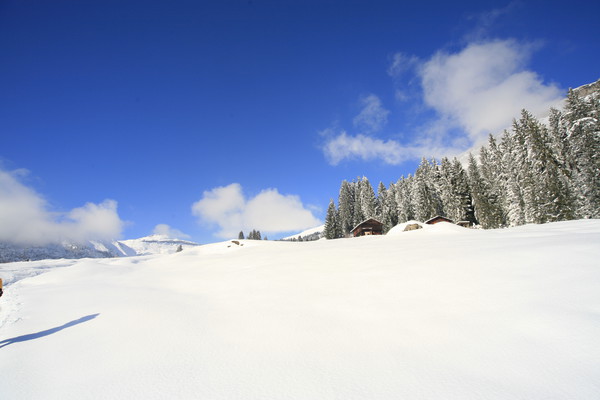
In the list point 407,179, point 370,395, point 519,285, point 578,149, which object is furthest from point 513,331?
point 407,179

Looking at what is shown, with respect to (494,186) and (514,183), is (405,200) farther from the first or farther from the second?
(514,183)

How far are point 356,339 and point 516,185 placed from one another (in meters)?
50.2

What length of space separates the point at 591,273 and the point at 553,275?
0.52 meters

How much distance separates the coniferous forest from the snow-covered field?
31.7 m

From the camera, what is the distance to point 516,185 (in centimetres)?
4094

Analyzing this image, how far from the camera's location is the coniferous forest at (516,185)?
1125 inches

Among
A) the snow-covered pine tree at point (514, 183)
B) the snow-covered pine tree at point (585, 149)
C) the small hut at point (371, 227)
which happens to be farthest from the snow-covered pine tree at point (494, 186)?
the small hut at point (371, 227)

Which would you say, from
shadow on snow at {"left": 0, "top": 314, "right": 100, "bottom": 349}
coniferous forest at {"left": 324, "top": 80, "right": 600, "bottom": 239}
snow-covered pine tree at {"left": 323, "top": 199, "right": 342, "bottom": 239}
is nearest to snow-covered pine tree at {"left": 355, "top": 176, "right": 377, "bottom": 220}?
coniferous forest at {"left": 324, "top": 80, "right": 600, "bottom": 239}

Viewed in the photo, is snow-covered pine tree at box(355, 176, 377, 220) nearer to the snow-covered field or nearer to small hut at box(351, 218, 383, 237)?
small hut at box(351, 218, 383, 237)

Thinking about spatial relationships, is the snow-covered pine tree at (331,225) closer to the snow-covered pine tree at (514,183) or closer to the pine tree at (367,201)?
the pine tree at (367,201)

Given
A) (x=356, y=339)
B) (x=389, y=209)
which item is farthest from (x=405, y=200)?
(x=356, y=339)

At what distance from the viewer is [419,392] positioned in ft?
8.41

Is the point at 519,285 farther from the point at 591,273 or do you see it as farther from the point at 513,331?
the point at 513,331

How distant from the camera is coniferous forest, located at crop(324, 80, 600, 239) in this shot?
93.8 feet
